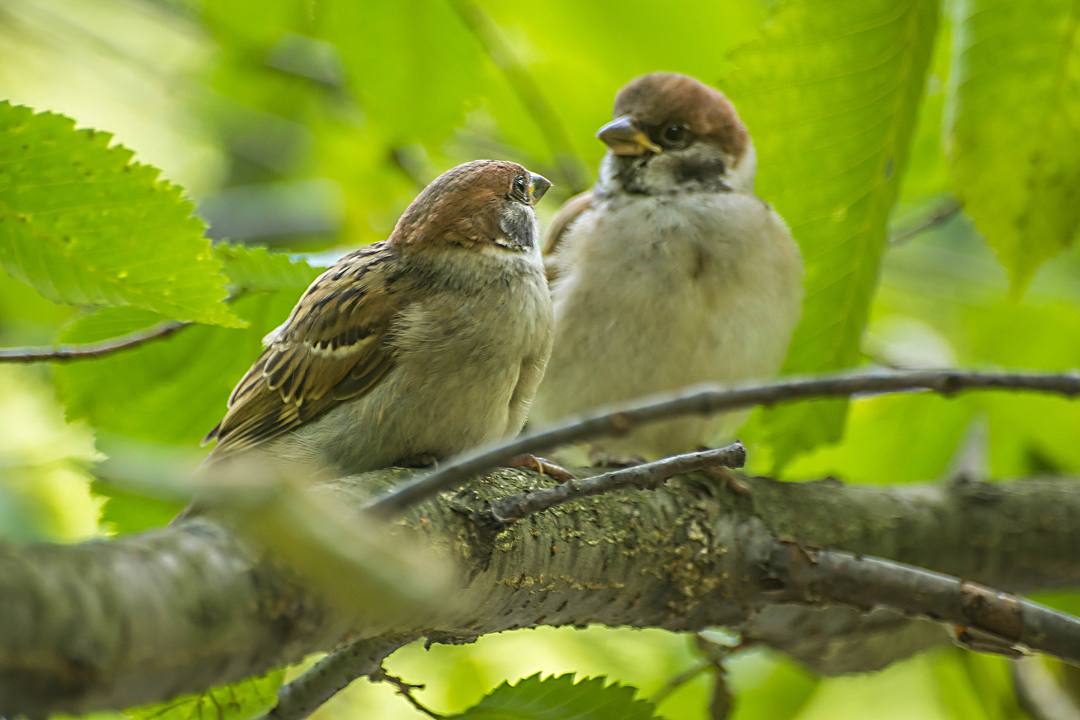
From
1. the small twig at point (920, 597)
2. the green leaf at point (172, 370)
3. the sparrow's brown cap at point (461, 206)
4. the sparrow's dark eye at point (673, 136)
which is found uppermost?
the sparrow's dark eye at point (673, 136)

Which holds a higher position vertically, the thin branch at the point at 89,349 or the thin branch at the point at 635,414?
the thin branch at the point at 89,349

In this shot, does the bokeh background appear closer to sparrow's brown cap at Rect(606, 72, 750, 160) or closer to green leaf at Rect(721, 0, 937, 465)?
green leaf at Rect(721, 0, 937, 465)

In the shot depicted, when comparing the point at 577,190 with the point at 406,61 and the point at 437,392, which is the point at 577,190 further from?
the point at 437,392

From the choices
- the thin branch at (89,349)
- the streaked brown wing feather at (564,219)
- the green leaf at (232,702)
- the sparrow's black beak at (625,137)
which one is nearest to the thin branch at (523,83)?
the streaked brown wing feather at (564,219)

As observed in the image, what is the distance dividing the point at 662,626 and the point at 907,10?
1.30 m

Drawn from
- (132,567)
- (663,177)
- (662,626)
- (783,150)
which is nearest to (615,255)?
(663,177)

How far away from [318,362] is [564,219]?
120 cm

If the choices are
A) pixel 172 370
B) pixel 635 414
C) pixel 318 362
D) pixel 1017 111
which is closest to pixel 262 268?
pixel 318 362

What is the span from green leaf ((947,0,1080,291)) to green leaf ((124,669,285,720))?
1.49 metres

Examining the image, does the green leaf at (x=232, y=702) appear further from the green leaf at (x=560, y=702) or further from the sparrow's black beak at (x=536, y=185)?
the sparrow's black beak at (x=536, y=185)

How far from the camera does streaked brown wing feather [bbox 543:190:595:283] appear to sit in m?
2.75

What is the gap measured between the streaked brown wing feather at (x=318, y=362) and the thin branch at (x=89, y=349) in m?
0.22

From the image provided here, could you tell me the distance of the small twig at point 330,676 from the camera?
1.39m

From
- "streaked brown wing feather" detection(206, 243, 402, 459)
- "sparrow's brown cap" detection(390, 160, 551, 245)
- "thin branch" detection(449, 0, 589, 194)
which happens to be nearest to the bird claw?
"streaked brown wing feather" detection(206, 243, 402, 459)
